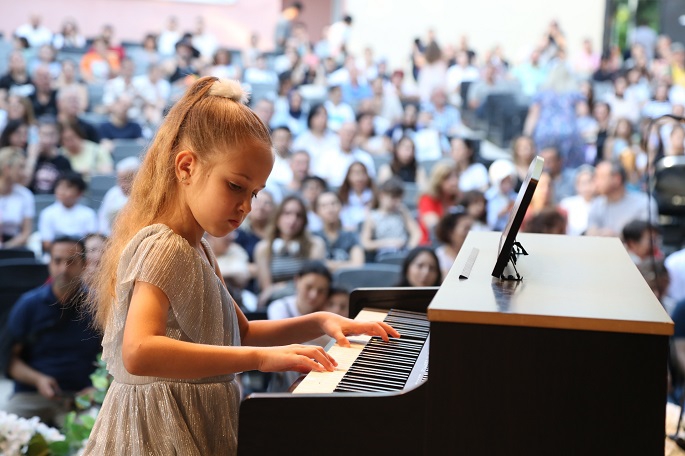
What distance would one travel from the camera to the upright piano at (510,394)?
1.42 metres

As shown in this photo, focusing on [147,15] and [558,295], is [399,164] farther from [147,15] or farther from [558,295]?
[147,15]

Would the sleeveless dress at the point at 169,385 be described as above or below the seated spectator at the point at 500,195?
above

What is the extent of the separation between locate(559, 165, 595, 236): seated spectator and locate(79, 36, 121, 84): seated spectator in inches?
239

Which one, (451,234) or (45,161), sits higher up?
(45,161)

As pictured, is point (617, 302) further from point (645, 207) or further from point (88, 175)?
point (88, 175)

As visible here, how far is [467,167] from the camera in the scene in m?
8.29

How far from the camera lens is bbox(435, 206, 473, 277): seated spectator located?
534 centimetres

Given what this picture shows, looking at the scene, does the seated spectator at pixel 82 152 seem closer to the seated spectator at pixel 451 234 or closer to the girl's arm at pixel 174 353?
the seated spectator at pixel 451 234

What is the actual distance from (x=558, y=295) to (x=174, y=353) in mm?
685

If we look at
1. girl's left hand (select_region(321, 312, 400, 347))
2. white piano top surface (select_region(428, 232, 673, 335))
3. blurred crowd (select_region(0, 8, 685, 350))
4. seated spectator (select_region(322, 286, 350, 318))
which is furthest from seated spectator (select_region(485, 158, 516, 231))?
girl's left hand (select_region(321, 312, 400, 347))

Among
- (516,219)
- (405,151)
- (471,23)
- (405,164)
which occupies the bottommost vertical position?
(405,164)

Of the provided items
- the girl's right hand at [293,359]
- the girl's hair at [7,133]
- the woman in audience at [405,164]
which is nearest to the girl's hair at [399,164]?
the woman in audience at [405,164]

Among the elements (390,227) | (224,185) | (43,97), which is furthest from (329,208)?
(224,185)

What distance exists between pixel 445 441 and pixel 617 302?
0.38 metres
